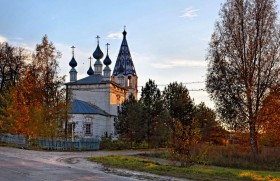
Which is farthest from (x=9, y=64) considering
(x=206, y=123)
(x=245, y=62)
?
(x=245, y=62)

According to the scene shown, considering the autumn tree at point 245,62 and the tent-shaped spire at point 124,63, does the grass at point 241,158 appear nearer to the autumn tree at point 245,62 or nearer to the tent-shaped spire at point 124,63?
the autumn tree at point 245,62

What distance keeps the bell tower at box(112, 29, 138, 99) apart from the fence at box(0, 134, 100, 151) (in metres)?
34.5

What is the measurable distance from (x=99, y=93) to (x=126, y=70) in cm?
1347

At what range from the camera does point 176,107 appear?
46.9 metres

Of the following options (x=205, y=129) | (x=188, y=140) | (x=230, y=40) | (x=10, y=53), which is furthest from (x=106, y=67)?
(x=188, y=140)

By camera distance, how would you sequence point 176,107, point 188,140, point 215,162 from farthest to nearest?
1. point 176,107
2. point 215,162
3. point 188,140

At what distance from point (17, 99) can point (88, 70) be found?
38569mm

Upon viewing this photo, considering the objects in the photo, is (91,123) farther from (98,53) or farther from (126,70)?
(126,70)

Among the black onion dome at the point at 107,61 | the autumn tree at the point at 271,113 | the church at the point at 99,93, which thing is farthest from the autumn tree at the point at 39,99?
the black onion dome at the point at 107,61

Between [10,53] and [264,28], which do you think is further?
[10,53]

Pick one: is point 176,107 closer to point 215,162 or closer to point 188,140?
point 215,162

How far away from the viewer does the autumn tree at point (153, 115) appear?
45219 millimetres

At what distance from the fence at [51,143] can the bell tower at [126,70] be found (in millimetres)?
34480

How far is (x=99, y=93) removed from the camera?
61.8 meters
